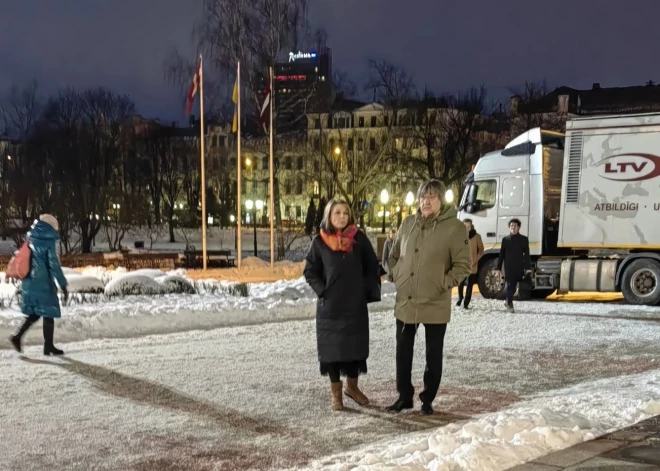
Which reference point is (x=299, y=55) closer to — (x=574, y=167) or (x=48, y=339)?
(x=574, y=167)

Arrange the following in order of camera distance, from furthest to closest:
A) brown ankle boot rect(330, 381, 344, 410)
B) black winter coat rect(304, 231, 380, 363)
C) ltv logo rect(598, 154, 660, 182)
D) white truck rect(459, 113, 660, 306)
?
1. white truck rect(459, 113, 660, 306)
2. ltv logo rect(598, 154, 660, 182)
3. brown ankle boot rect(330, 381, 344, 410)
4. black winter coat rect(304, 231, 380, 363)

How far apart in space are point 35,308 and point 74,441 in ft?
13.9

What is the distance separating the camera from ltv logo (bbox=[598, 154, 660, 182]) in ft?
56.0

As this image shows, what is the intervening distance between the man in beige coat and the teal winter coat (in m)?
4.95

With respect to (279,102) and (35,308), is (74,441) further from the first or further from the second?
(279,102)

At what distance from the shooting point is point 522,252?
15.9m

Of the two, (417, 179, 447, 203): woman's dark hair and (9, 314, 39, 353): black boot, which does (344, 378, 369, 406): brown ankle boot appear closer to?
(417, 179, 447, 203): woman's dark hair

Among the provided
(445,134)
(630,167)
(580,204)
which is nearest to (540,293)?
(580,204)

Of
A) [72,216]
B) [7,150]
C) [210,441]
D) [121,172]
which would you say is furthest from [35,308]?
[121,172]

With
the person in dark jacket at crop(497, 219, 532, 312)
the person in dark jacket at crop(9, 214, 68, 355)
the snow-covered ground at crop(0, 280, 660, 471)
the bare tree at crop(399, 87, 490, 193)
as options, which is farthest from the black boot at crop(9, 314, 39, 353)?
the bare tree at crop(399, 87, 490, 193)

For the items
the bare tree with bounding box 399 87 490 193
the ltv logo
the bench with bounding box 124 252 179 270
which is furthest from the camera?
the bare tree with bounding box 399 87 490 193

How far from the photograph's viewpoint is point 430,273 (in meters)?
6.95

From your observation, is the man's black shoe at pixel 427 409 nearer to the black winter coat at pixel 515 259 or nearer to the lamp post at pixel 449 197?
the lamp post at pixel 449 197

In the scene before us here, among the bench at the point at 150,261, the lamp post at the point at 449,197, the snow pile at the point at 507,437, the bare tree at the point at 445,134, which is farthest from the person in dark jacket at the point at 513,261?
the bare tree at the point at 445,134
